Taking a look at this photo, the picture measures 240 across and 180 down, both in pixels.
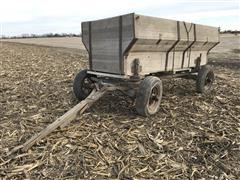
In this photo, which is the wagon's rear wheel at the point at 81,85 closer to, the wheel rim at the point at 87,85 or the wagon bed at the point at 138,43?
the wheel rim at the point at 87,85

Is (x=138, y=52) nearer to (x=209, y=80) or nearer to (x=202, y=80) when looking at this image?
(x=202, y=80)

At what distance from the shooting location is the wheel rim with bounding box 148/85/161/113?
703 centimetres

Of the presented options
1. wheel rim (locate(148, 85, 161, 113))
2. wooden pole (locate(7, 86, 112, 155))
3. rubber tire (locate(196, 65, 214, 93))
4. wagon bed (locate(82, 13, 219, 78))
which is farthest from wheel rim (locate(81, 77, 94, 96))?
rubber tire (locate(196, 65, 214, 93))

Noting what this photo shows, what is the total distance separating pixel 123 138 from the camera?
19.0 ft

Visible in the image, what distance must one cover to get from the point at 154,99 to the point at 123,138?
1.66 meters

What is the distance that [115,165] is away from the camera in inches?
192

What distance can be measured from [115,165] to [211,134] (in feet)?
7.42

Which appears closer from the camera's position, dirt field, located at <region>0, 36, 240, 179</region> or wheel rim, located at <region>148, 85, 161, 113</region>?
dirt field, located at <region>0, 36, 240, 179</region>

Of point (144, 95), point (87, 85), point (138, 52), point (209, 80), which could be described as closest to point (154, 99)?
point (144, 95)

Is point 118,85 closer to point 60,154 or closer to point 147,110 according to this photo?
A: point 147,110

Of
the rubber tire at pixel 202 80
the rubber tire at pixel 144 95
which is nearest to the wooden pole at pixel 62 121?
the rubber tire at pixel 144 95

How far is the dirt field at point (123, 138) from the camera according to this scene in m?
4.78

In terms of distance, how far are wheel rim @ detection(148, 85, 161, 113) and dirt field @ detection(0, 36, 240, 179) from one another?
183 mm

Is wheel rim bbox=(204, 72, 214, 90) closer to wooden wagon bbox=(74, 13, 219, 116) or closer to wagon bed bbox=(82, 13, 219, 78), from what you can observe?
wooden wagon bbox=(74, 13, 219, 116)
